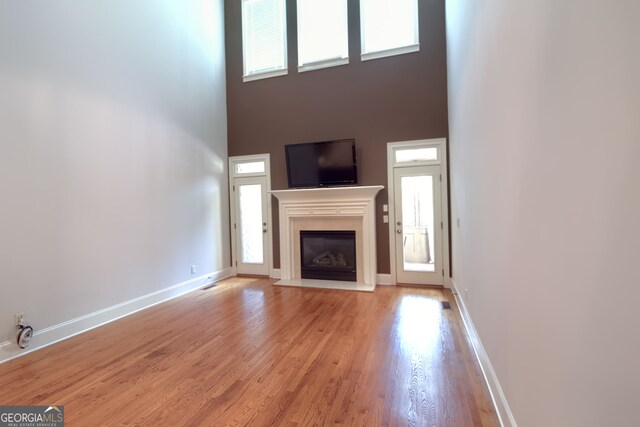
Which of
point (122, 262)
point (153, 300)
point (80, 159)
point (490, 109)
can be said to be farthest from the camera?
point (153, 300)

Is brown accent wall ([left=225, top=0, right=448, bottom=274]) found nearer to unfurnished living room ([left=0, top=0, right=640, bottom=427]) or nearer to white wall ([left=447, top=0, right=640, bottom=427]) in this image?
unfurnished living room ([left=0, top=0, right=640, bottom=427])

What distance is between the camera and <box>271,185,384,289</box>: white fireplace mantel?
5090mm

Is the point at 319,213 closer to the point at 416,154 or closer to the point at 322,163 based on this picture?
the point at 322,163

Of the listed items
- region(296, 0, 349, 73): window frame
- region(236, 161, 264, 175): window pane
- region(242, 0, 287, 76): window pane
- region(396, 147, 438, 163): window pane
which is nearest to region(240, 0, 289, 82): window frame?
region(242, 0, 287, 76): window pane

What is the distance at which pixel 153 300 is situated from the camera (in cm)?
434

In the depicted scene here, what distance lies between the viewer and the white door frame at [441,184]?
4867 millimetres

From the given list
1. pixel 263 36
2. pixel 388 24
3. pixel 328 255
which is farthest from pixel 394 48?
pixel 328 255

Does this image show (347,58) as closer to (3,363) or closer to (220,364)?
(220,364)

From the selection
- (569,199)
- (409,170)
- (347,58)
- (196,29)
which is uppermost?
(196,29)

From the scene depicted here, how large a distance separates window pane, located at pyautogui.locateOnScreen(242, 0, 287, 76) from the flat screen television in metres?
1.78

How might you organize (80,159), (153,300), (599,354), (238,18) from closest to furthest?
(599,354), (80,159), (153,300), (238,18)

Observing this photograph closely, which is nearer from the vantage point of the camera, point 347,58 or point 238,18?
point 347,58

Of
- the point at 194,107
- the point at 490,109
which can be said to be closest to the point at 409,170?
the point at 490,109

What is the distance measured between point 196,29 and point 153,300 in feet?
15.4
